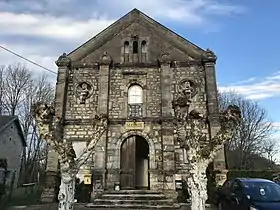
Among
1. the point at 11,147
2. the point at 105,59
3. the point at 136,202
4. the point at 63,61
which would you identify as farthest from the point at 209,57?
the point at 11,147

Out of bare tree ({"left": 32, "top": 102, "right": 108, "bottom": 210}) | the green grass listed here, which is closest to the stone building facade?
the green grass

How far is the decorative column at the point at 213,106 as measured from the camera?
1416 cm

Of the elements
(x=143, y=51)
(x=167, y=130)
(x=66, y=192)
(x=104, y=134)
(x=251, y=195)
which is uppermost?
(x=143, y=51)

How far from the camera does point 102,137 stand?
1503 centimetres

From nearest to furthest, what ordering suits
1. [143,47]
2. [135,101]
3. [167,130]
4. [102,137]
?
[167,130]
[102,137]
[135,101]
[143,47]

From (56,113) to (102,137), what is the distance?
294 cm

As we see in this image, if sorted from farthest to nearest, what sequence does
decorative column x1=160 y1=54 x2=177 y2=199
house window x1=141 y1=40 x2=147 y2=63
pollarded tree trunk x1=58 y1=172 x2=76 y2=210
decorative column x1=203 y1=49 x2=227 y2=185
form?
house window x1=141 y1=40 x2=147 y2=63 → decorative column x1=203 y1=49 x2=227 y2=185 → decorative column x1=160 y1=54 x2=177 y2=199 → pollarded tree trunk x1=58 y1=172 x2=76 y2=210

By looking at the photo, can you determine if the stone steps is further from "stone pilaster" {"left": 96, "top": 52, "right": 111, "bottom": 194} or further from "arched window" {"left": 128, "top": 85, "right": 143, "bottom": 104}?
"arched window" {"left": 128, "top": 85, "right": 143, "bottom": 104}

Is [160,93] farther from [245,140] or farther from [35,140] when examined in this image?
[35,140]

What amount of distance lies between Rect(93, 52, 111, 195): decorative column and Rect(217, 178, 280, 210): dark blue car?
6481 millimetres

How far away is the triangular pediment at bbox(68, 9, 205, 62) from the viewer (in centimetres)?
1686

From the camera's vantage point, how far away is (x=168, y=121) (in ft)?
49.0

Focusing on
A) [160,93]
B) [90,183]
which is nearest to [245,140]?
[160,93]

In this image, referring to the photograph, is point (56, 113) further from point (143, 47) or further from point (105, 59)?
point (143, 47)
